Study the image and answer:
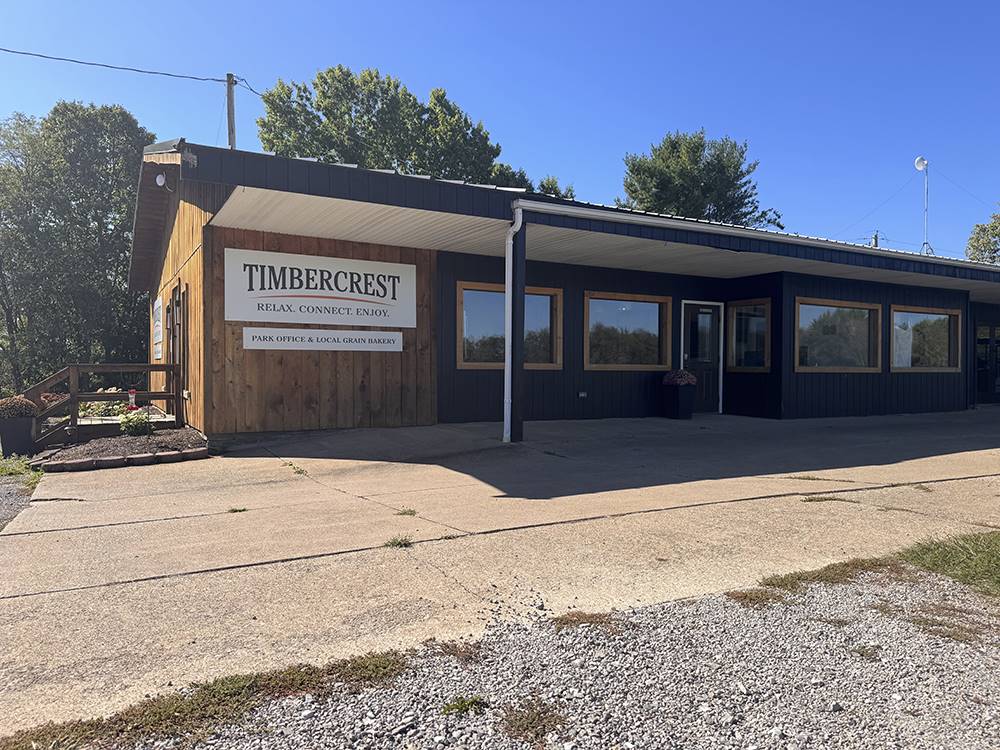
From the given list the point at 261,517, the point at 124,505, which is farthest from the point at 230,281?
the point at 261,517

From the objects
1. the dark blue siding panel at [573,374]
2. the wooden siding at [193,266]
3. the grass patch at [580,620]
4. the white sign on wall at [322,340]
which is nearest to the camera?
the grass patch at [580,620]

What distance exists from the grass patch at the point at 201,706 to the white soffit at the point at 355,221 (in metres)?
5.59

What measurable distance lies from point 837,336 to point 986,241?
108 feet

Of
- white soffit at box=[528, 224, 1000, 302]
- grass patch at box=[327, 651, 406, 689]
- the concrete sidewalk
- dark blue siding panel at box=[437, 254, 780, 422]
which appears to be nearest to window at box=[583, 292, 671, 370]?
dark blue siding panel at box=[437, 254, 780, 422]

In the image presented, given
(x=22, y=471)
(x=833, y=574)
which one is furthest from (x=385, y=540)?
(x=22, y=471)

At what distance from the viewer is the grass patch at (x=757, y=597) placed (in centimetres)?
360

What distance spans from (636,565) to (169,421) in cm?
919

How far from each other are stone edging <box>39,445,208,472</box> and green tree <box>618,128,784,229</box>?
30621 millimetres

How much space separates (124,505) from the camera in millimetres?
6055

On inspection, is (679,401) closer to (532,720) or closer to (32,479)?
(32,479)

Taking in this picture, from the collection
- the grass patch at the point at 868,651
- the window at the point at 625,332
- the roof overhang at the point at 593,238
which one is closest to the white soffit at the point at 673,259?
the roof overhang at the point at 593,238

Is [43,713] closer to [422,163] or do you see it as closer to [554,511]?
[554,511]

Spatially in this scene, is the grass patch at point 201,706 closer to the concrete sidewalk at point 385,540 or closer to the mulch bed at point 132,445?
the concrete sidewalk at point 385,540

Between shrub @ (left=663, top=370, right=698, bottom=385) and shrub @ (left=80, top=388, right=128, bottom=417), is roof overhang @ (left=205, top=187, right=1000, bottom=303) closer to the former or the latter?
shrub @ (left=663, top=370, right=698, bottom=385)
